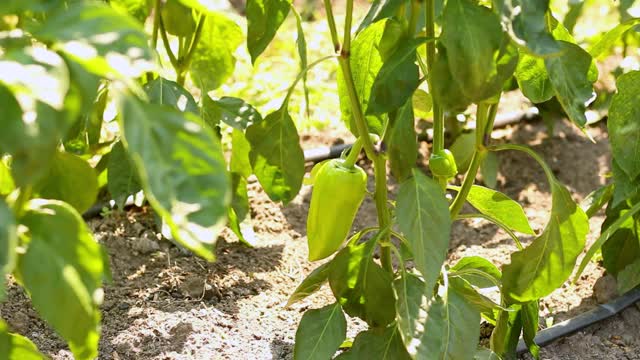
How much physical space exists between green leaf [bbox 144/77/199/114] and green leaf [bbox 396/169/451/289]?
21.8 inches

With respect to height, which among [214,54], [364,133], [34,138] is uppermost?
[34,138]

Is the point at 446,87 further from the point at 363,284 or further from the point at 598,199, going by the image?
the point at 598,199

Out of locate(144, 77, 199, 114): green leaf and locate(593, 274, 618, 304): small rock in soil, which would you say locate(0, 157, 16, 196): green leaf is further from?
locate(593, 274, 618, 304): small rock in soil

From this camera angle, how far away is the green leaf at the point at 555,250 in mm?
1757

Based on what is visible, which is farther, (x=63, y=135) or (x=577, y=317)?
(x=577, y=317)

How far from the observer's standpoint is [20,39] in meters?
1.17

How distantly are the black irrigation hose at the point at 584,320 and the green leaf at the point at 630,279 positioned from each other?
85 mm

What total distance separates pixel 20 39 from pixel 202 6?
8.7 inches

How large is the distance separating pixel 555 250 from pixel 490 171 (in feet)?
3.79

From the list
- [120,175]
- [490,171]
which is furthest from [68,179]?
[490,171]

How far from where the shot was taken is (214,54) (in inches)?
93.1

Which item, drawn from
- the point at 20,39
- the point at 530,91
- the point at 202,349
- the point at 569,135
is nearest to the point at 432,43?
the point at 530,91

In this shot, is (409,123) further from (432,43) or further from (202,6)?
(202,6)

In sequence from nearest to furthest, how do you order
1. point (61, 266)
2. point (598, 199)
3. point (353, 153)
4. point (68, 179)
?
point (61, 266) → point (68, 179) → point (353, 153) → point (598, 199)
